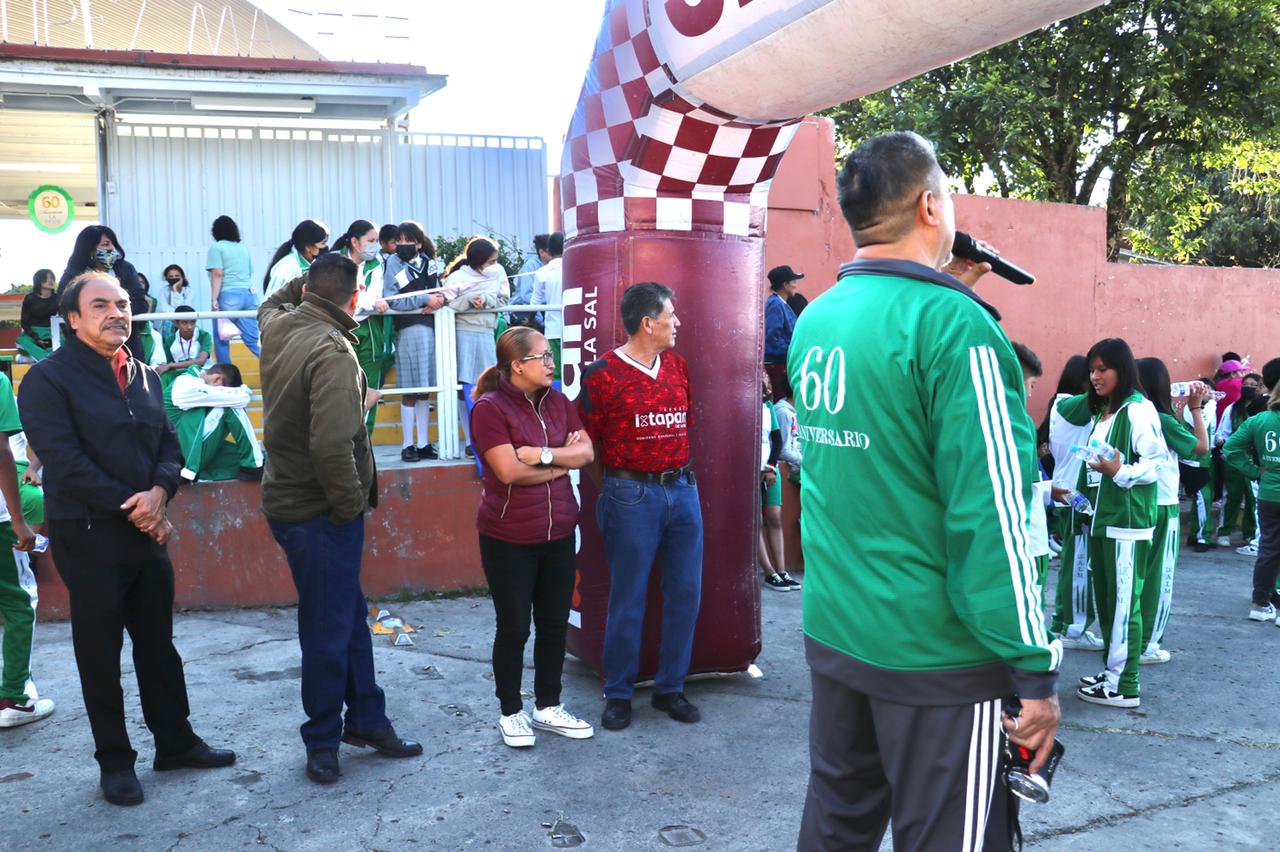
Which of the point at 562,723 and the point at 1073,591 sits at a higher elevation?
the point at 1073,591

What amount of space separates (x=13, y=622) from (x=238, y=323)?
14.2 feet

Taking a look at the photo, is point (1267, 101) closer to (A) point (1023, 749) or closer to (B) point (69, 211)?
(A) point (1023, 749)

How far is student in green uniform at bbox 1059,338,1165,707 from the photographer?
5.18m

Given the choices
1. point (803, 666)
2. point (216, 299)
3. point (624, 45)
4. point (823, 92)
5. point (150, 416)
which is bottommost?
point (803, 666)

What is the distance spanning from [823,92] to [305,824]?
10.6 ft

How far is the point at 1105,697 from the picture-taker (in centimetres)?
523

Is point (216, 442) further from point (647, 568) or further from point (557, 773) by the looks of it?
point (557, 773)

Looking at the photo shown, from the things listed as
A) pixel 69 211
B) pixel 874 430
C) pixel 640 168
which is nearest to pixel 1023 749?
pixel 874 430

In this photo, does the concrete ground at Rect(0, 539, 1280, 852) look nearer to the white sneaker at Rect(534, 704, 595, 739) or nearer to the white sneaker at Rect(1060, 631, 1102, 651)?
the white sneaker at Rect(534, 704, 595, 739)

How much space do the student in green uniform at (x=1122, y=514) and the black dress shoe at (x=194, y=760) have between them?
394 cm

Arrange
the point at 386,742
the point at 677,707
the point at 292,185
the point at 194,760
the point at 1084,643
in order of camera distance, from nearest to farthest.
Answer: the point at 194,760 → the point at 386,742 → the point at 677,707 → the point at 1084,643 → the point at 292,185

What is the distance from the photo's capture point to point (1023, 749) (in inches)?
84.7

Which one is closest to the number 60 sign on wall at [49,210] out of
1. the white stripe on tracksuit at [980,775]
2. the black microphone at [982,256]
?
the black microphone at [982,256]

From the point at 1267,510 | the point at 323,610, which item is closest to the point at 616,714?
the point at 323,610
